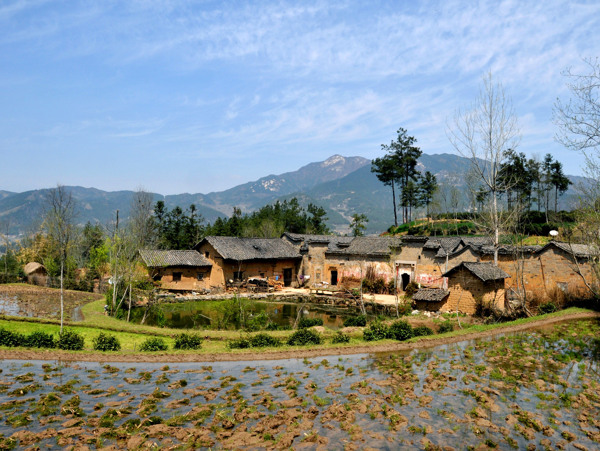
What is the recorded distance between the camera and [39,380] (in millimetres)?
11391

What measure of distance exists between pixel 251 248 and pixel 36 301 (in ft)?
55.6

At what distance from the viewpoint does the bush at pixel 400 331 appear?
17266 millimetres

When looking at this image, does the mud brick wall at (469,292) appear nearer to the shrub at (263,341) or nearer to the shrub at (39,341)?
the shrub at (263,341)

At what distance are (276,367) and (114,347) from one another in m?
6.16

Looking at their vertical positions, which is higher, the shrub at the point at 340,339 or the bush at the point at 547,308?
the shrub at the point at 340,339

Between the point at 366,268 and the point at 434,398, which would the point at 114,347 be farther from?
the point at 366,268

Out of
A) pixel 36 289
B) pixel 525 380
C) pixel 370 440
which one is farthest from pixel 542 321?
pixel 36 289

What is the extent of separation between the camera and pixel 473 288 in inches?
871

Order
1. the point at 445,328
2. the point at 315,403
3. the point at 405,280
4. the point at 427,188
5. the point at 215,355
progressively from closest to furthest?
the point at 315,403 → the point at 215,355 → the point at 445,328 → the point at 405,280 → the point at 427,188

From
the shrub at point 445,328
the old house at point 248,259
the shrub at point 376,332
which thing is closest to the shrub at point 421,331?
the shrub at point 445,328

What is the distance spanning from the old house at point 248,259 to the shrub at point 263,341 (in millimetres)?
18291

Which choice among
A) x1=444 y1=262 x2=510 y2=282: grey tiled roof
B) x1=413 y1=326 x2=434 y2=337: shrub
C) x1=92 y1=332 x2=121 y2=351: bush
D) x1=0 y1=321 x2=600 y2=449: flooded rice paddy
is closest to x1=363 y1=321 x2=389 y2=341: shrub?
x1=413 y1=326 x2=434 y2=337: shrub

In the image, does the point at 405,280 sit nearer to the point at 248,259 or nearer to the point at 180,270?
the point at 248,259

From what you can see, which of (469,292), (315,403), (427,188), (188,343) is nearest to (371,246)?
(469,292)
